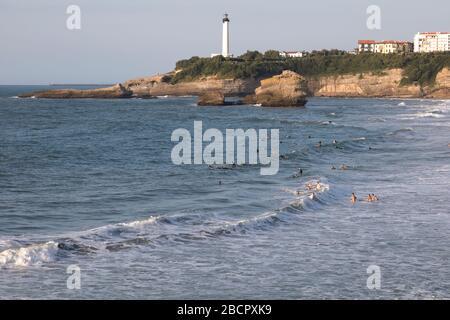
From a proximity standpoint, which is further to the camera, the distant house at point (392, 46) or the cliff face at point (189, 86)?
the distant house at point (392, 46)

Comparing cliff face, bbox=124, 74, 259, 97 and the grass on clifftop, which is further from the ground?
the grass on clifftop

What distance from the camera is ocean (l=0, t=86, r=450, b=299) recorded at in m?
13.4

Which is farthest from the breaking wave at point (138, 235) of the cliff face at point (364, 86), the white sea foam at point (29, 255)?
the cliff face at point (364, 86)

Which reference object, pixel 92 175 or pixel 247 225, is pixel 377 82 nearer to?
pixel 92 175

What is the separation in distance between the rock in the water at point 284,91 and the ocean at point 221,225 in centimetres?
4431

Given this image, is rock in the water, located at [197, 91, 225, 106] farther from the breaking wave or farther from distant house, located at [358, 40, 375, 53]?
distant house, located at [358, 40, 375, 53]

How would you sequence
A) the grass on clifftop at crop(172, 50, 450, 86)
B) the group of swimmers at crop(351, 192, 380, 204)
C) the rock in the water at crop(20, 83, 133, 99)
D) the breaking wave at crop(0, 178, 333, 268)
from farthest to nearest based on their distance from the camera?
the grass on clifftop at crop(172, 50, 450, 86) < the rock in the water at crop(20, 83, 133, 99) < the group of swimmers at crop(351, 192, 380, 204) < the breaking wave at crop(0, 178, 333, 268)

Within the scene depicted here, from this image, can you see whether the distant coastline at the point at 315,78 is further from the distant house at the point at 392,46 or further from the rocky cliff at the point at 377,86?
the distant house at the point at 392,46

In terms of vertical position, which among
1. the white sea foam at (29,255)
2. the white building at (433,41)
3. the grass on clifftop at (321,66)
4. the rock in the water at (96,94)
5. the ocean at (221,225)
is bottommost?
the ocean at (221,225)

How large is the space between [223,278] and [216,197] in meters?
9.67

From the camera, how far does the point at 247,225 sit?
18703mm

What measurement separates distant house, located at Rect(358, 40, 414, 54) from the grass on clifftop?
111ft

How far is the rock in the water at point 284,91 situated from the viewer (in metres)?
82.6

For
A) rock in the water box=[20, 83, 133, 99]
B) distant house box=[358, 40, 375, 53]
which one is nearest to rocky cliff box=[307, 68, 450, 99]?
rock in the water box=[20, 83, 133, 99]
